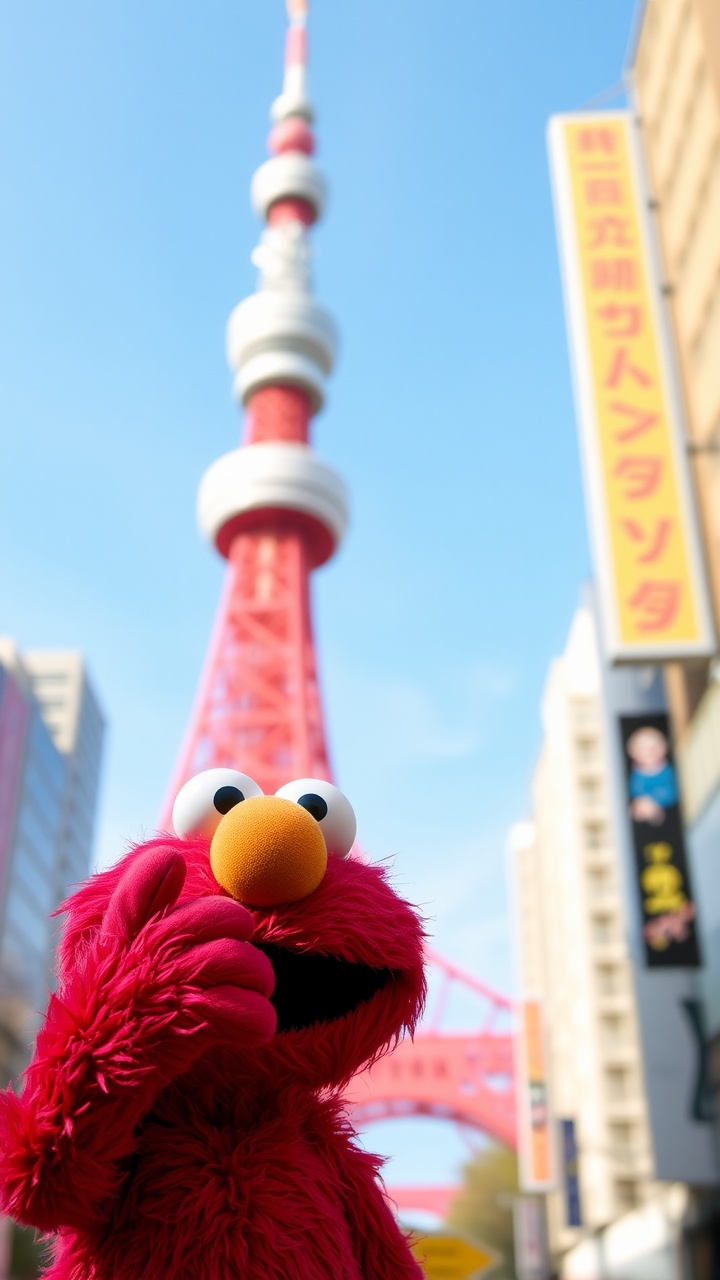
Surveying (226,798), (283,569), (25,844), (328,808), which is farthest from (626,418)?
(25,844)

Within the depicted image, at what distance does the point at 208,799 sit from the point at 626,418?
1195 centimetres

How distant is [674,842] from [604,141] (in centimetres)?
995

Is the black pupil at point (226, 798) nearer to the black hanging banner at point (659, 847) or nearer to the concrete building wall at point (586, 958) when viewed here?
the black hanging banner at point (659, 847)

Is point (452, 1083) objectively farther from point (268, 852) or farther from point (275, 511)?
point (268, 852)

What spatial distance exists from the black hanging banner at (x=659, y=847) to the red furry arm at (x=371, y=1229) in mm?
15624

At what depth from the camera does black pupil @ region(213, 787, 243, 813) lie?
1.88 meters

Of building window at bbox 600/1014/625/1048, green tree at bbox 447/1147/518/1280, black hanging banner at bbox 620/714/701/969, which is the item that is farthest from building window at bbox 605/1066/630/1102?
green tree at bbox 447/1147/518/1280

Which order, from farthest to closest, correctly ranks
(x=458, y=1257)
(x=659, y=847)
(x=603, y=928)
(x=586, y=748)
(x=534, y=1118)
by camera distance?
(x=586, y=748) → (x=603, y=928) → (x=534, y=1118) → (x=659, y=847) → (x=458, y=1257)

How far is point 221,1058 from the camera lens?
177 cm

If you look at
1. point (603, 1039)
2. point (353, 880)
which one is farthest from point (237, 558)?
point (353, 880)

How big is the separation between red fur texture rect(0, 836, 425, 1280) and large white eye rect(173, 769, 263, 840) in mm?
45

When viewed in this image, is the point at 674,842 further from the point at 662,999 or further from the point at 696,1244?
the point at 696,1244

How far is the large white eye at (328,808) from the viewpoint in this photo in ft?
6.37

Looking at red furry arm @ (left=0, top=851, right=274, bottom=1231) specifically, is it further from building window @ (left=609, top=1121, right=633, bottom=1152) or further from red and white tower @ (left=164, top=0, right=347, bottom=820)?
building window @ (left=609, top=1121, right=633, bottom=1152)
